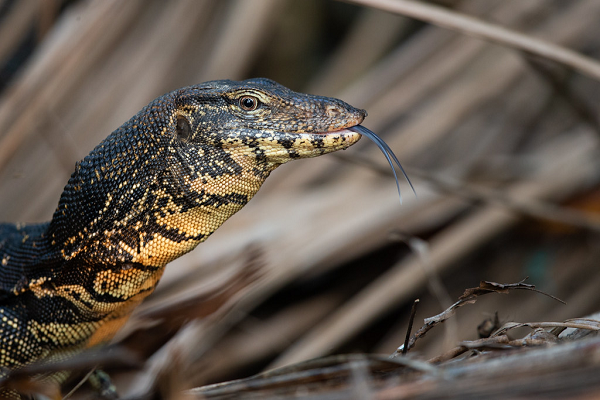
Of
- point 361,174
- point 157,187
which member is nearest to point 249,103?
point 157,187

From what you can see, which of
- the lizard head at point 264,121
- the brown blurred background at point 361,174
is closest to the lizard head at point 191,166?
the lizard head at point 264,121

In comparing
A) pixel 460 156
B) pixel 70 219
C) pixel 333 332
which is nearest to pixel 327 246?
pixel 333 332

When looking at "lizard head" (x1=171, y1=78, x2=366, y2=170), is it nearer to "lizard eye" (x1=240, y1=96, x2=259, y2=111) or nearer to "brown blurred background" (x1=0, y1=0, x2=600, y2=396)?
"lizard eye" (x1=240, y1=96, x2=259, y2=111)

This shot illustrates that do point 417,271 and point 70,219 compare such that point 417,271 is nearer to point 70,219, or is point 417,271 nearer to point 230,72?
point 230,72

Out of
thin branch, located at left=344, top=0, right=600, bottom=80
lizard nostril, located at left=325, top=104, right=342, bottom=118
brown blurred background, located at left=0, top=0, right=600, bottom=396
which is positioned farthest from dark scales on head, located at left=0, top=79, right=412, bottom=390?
brown blurred background, located at left=0, top=0, right=600, bottom=396

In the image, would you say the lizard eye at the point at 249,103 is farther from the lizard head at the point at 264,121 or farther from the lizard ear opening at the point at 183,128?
the lizard ear opening at the point at 183,128

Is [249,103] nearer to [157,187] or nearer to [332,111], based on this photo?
[332,111]
